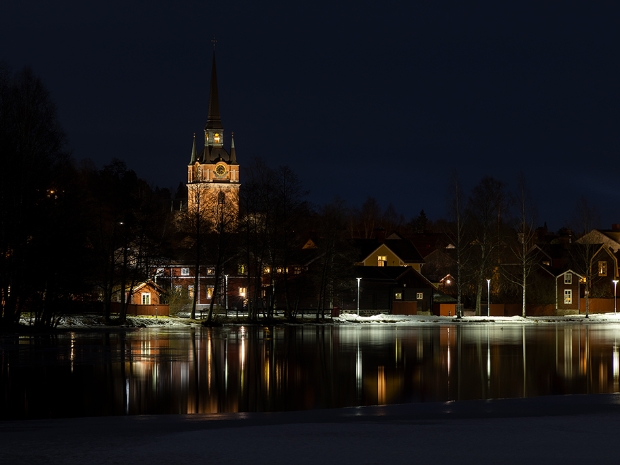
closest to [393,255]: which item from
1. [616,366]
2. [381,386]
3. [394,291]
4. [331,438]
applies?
[394,291]

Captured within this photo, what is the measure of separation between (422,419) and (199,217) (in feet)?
188

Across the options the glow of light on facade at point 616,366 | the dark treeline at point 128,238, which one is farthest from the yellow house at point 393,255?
the glow of light on facade at point 616,366

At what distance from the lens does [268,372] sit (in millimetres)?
31875

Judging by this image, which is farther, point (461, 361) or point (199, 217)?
point (199, 217)

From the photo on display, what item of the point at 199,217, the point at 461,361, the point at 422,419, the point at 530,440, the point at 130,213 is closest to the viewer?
the point at 530,440

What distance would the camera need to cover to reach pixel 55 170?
51219 millimetres

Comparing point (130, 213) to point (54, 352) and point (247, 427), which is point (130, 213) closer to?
point (54, 352)

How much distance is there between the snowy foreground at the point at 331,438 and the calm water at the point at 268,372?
2.65 metres

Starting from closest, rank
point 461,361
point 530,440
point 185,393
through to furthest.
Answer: point 530,440, point 185,393, point 461,361

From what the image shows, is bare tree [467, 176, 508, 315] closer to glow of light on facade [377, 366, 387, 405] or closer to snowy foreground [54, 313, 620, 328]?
snowy foreground [54, 313, 620, 328]

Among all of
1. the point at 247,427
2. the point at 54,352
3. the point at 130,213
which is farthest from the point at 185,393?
the point at 130,213

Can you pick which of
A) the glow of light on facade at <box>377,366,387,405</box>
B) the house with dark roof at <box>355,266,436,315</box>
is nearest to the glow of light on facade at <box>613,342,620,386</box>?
the glow of light on facade at <box>377,366,387,405</box>

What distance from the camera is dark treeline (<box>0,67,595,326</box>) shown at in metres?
48.8

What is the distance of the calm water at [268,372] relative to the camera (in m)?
24.0
